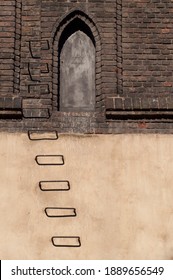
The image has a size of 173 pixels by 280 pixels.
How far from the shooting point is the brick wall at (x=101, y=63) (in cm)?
702

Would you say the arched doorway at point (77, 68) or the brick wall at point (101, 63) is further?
the arched doorway at point (77, 68)

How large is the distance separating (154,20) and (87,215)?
2.84m

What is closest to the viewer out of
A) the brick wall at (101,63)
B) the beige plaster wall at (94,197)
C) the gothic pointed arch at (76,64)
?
the beige plaster wall at (94,197)

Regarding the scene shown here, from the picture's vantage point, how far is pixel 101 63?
7289mm

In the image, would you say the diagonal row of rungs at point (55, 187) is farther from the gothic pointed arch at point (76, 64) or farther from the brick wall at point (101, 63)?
the gothic pointed arch at point (76, 64)

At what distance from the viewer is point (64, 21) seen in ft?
24.4

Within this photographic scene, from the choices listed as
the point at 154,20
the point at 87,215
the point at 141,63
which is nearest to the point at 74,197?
the point at 87,215

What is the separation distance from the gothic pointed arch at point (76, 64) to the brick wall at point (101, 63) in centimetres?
2

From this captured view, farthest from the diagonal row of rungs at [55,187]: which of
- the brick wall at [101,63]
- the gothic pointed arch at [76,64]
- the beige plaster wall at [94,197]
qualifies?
the gothic pointed arch at [76,64]

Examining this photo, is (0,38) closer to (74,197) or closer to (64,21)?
(64,21)

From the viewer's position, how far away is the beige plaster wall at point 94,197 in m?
6.51

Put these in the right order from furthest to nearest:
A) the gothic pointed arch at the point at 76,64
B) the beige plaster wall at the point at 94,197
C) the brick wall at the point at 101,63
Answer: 1. the gothic pointed arch at the point at 76,64
2. the brick wall at the point at 101,63
3. the beige plaster wall at the point at 94,197

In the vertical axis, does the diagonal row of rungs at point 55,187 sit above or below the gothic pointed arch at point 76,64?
below

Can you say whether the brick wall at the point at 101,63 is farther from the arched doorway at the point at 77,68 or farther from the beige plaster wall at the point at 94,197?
the beige plaster wall at the point at 94,197
